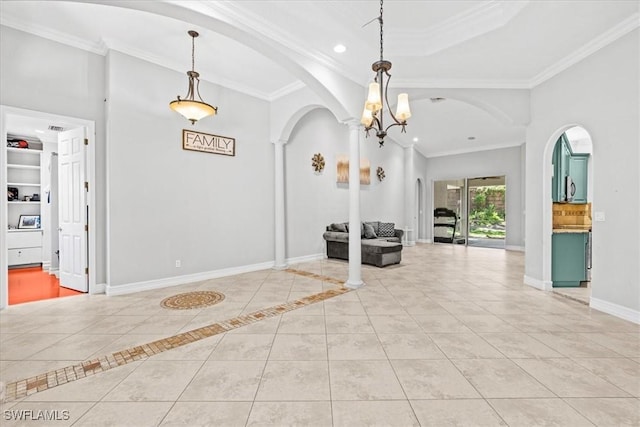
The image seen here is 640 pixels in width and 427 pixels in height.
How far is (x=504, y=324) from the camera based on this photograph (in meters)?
3.18

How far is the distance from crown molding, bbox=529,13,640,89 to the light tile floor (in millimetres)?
3193

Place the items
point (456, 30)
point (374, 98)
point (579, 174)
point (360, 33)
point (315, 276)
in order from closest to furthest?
point (374, 98), point (456, 30), point (360, 33), point (579, 174), point (315, 276)

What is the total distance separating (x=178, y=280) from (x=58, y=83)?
10.5 feet

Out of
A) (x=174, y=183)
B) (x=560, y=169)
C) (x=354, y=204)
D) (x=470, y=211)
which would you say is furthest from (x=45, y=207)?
(x=470, y=211)

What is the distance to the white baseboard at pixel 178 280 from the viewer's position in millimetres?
4273

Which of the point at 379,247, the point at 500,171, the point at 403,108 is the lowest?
the point at 379,247

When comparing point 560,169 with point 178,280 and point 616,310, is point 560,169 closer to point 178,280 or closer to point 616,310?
point 616,310

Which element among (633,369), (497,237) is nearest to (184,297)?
(633,369)

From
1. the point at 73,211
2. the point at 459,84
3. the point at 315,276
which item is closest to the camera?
the point at 73,211

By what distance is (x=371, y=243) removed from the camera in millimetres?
6418

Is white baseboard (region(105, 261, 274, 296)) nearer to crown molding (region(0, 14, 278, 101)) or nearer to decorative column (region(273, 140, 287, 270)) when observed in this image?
decorative column (region(273, 140, 287, 270))

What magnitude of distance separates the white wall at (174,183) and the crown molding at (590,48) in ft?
15.5

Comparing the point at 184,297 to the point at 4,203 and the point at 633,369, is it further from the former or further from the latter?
the point at 633,369

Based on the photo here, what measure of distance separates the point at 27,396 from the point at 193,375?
40.6 inches
